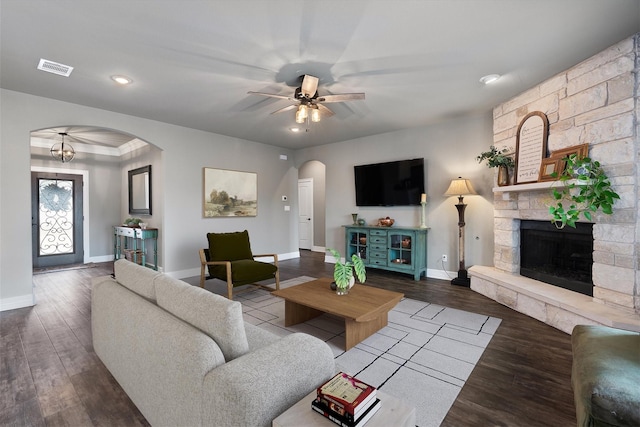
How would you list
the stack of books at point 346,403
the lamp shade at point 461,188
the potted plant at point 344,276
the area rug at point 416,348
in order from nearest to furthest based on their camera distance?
1. the stack of books at point 346,403
2. the area rug at point 416,348
3. the potted plant at point 344,276
4. the lamp shade at point 461,188

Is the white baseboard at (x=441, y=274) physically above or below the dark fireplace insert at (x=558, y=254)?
below

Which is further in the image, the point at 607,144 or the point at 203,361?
the point at 607,144

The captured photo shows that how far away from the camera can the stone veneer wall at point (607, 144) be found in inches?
95.7

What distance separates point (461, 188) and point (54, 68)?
5.18m

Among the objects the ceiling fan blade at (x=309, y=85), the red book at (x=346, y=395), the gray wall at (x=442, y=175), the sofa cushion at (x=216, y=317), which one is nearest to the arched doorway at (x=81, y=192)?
the ceiling fan blade at (x=309, y=85)

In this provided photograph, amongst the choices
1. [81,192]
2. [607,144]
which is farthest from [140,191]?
[607,144]

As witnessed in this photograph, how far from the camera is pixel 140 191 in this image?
582 cm

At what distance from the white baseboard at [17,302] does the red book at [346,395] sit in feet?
14.7

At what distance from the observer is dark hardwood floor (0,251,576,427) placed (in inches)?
66.3

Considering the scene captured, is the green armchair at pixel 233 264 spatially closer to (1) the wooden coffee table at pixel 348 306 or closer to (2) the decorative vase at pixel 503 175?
(1) the wooden coffee table at pixel 348 306

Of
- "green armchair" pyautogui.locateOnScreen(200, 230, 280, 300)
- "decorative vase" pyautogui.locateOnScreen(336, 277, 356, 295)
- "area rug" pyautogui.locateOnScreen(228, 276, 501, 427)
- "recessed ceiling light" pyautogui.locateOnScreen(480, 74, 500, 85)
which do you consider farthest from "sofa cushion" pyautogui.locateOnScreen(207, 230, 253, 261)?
"recessed ceiling light" pyautogui.locateOnScreen(480, 74, 500, 85)

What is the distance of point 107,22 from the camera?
219cm

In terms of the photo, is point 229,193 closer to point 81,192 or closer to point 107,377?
point 81,192

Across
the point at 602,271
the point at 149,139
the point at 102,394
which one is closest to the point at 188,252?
the point at 149,139
